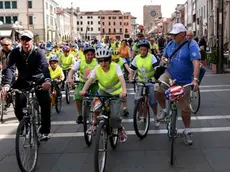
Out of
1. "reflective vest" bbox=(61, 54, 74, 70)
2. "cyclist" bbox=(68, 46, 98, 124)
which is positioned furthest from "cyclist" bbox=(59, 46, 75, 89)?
"cyclist" bbox=(68, 46, 98, 124)

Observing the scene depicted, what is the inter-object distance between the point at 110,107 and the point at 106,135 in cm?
49

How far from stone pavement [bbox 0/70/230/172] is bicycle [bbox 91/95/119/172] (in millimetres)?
285

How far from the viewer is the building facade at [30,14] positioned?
85.9 metres

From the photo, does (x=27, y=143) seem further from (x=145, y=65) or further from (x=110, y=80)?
(x=145, y=65)

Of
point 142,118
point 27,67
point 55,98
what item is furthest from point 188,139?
point 55,98

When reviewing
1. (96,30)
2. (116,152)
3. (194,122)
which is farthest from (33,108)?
(96,30)

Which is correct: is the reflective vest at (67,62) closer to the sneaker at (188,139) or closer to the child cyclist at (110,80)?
the child cyclist at (110,80)

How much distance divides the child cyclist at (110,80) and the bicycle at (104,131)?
8 cm

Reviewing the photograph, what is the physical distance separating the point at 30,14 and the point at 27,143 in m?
85.6

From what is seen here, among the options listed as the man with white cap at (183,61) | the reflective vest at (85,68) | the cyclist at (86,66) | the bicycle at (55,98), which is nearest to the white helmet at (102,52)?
the man with white cap at (183,61)

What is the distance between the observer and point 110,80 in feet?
19.0

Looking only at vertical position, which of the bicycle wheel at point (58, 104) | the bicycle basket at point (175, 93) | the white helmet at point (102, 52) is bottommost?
the bicycle wheel at point (58, 104)

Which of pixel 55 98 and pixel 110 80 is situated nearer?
pixel 110 80

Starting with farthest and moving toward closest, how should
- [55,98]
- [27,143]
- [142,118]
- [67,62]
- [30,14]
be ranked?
[30,14] < [67,62] < [55,98] < [142,118] < [27,143]
